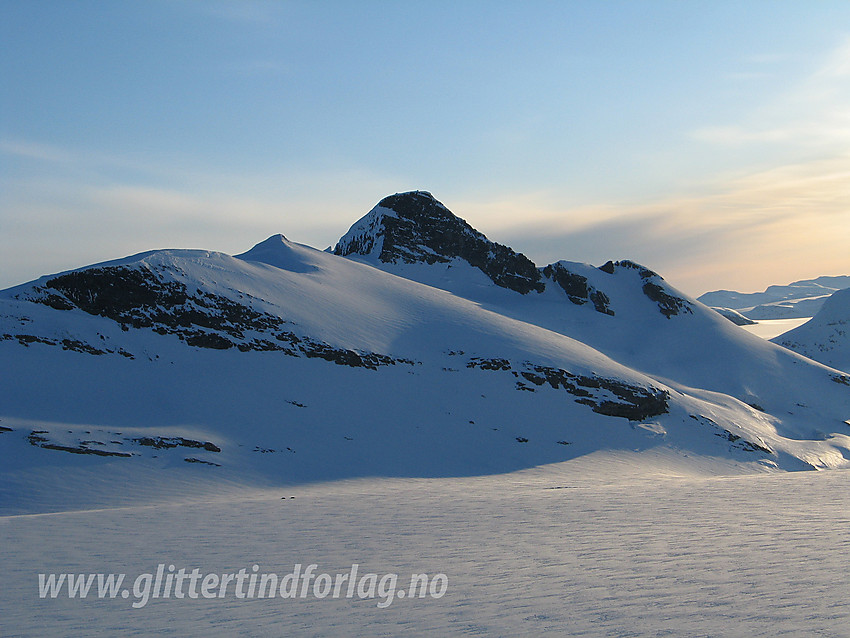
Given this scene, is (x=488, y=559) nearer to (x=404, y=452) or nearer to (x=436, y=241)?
(x=404, y=452)

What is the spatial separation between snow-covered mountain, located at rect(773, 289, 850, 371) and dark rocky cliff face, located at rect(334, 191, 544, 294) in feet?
169

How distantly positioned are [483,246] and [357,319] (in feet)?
111

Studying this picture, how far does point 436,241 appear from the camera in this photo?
75.4m

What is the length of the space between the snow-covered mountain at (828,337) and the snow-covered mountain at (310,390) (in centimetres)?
3664

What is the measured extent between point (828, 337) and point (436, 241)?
71072mm

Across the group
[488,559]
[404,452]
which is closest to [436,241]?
[404,452]

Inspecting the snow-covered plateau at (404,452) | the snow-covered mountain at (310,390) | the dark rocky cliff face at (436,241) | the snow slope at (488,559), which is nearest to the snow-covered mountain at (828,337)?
the snow-covered plateau at (404,452)

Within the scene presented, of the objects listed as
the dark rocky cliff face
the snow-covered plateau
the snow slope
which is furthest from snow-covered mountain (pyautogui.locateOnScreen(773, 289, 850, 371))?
the snow slope

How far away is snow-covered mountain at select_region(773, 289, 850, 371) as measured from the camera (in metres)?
94.4

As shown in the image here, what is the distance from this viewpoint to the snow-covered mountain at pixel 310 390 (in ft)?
94.5

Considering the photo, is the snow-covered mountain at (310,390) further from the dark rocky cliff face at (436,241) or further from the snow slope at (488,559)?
the dark rocky cliff face at (436,241)

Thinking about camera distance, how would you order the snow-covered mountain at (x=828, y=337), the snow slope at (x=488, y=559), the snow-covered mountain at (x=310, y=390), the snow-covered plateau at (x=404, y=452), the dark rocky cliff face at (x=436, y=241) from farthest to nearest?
the snow-covered mountain at (x=828, y=337)
the dark rocky cliff face at (x=436, y=241)
the snow-covered mountain at (x=310, y=390)
the snow-covered plateau at (x=404, y=452)
the snow slope at (x=488, y=559)

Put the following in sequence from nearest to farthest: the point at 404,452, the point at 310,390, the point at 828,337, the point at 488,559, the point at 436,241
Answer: the point at 488,559, the point at 404,452, the point at 310,390, the point at 436,241, the point at 828,337

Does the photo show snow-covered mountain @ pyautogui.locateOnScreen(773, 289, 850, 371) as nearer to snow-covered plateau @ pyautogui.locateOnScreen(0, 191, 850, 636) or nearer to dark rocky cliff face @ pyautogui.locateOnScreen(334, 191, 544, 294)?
snow-covered plateau @ pyautogui.locateOnScreen(0, 191, 850, 636)
